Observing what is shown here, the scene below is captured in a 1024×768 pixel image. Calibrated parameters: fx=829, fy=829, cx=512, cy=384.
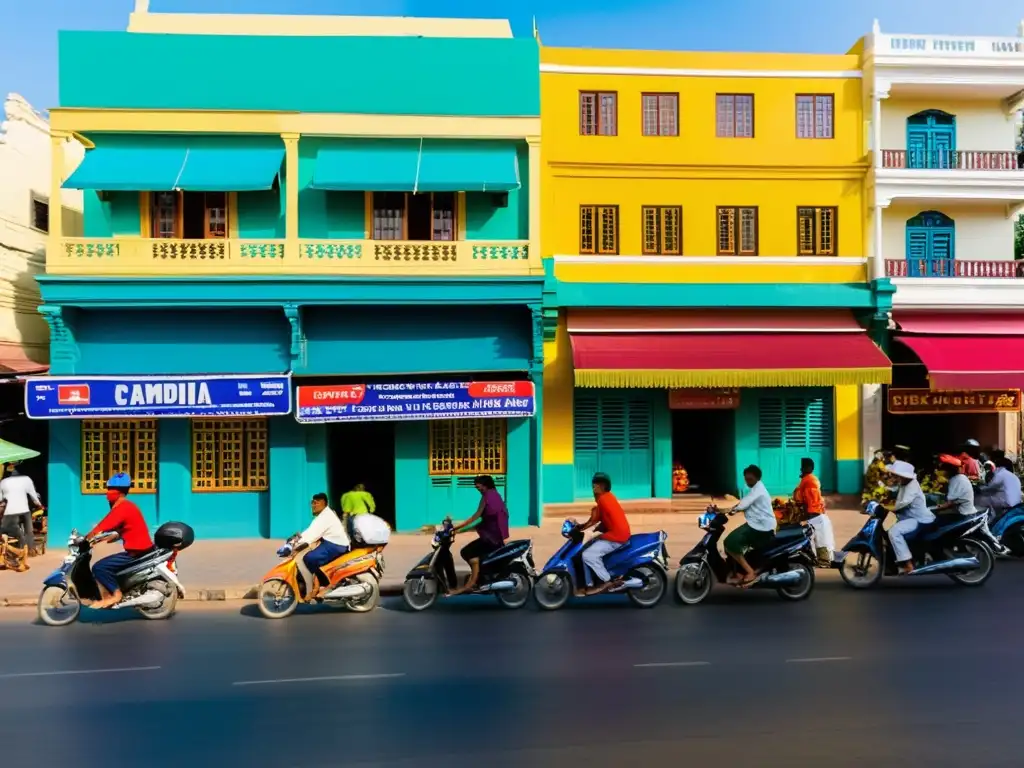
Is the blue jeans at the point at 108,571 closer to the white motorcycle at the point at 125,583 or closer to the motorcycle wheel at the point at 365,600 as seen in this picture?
the white motorcycle at the point at 125,583

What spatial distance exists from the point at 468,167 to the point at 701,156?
5287 millimetres

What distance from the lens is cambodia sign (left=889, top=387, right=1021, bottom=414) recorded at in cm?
1694

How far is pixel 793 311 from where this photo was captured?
17266 millimetres

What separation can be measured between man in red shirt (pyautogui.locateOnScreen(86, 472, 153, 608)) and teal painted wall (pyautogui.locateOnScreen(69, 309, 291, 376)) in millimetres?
6163

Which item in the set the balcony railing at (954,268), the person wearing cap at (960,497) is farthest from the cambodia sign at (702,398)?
the person wearing cap at (960,497)

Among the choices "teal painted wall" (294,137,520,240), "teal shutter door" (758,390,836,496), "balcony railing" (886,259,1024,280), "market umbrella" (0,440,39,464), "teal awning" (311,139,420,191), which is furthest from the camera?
"balcony railing" (886,259,1024,280)

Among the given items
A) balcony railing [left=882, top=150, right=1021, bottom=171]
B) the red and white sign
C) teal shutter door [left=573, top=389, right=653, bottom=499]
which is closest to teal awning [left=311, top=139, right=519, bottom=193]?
teal shutter door [left=573, top=389, right=653, bottom=499]

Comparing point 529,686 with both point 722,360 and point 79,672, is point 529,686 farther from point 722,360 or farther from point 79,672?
point 722,360

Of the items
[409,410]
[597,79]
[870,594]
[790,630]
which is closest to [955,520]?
[870,594]

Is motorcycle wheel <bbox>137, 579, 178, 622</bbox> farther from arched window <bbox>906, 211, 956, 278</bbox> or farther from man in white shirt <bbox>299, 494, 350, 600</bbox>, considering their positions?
arched window <bbox>906, 211, 956, 278</bbox>

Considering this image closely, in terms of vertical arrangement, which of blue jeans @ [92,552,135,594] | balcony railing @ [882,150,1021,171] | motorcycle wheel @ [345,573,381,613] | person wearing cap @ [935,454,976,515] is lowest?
motorcycle wheel @ [345,573,381,613]

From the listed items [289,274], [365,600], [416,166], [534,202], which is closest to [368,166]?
[416,166]

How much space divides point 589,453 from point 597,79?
25.5 feet

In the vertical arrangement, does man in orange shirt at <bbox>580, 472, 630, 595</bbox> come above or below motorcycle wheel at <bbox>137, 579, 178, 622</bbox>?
above
